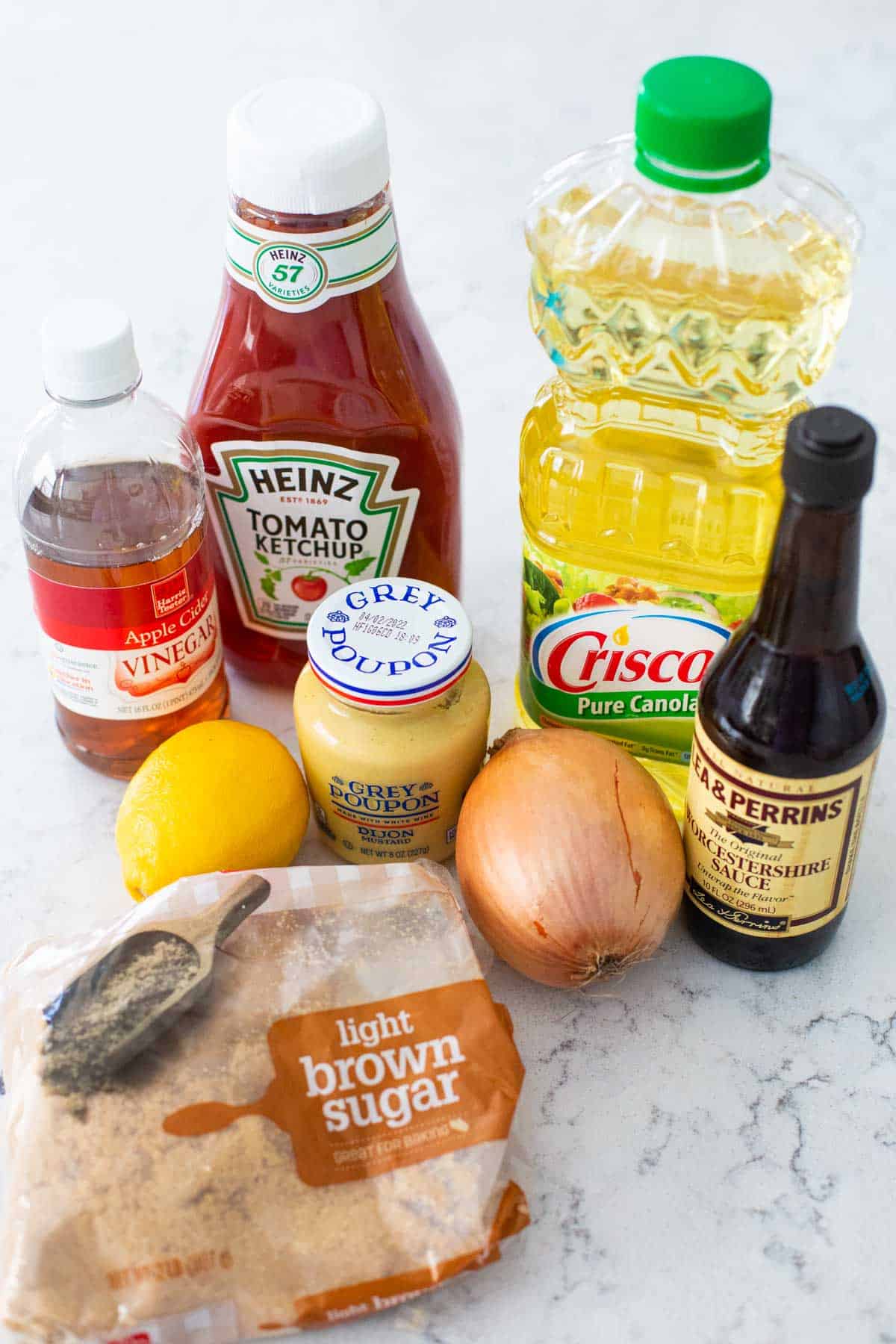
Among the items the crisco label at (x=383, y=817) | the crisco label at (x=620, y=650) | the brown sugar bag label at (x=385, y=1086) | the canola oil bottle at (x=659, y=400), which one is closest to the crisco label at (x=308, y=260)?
the canola oil bottle at (x=659, y=400)

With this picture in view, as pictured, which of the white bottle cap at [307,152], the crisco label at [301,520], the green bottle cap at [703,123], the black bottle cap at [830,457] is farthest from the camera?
the crisco label at [301,520]

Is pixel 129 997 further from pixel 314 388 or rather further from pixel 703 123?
pixel 703 123

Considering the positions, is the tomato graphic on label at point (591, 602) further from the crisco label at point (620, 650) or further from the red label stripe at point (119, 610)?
the red label stripe at point (119, 610)

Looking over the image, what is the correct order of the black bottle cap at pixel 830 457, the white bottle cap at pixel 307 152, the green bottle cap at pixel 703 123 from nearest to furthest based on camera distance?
1. the black bottle cap at pixel 830 457
2. the green bottle cap at pixel 703 123
3. the white bottle cap at pixel 307 152

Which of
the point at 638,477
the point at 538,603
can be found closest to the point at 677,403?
the point at 638,477

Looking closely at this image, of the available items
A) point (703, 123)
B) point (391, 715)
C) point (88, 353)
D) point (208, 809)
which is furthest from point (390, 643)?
point (703, 123)

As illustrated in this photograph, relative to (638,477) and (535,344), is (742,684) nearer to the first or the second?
(638,477)

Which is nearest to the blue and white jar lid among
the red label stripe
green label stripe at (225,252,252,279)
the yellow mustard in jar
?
the yellow mustard in jar

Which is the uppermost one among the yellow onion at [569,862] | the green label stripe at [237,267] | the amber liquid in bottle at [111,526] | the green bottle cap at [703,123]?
the green bottle cap at [703,123]
